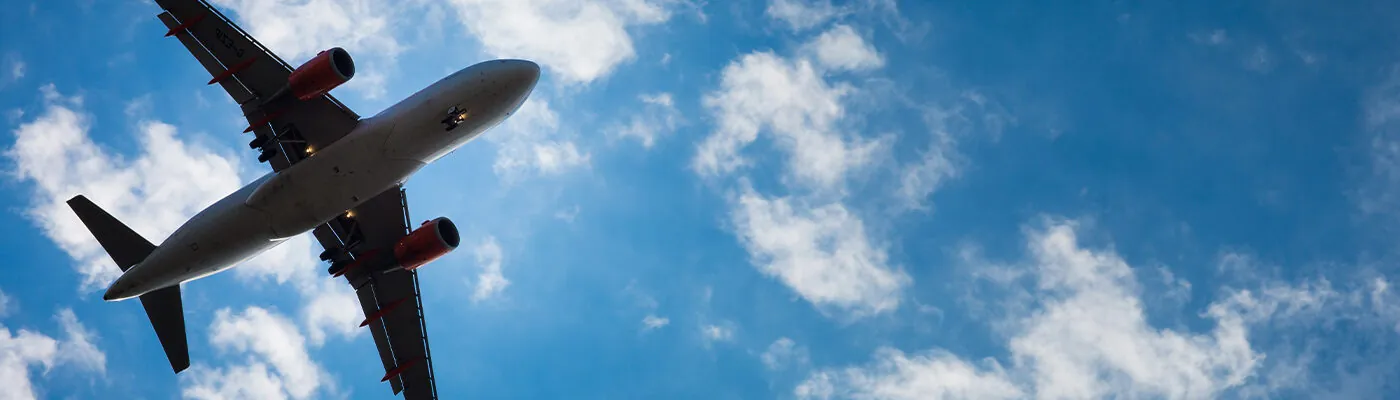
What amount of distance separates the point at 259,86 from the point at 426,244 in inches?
365

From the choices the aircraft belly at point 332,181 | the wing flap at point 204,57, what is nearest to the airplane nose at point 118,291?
the aircraft belly at point 332,181

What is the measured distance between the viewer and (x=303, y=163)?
3881cm

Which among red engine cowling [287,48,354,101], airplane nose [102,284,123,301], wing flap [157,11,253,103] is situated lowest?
airplane nose [102,284,123,301]

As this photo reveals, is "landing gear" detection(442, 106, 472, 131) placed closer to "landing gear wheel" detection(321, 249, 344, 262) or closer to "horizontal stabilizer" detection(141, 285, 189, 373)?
"landing gear wheel" detection(321, 249, 344, 262)

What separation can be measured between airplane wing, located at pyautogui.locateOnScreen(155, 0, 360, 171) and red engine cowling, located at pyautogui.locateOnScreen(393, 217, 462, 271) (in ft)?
17.2

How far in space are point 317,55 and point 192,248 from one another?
30.6ft

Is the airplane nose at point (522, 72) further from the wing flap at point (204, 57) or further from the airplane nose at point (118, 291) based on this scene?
the airplane nose at point (118, 291)

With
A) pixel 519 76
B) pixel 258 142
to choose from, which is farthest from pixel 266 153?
pixel 519 76

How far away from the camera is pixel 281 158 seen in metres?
41.2

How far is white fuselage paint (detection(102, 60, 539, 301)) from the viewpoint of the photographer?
124 ft

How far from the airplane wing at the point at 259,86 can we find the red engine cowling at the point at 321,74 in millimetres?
1654

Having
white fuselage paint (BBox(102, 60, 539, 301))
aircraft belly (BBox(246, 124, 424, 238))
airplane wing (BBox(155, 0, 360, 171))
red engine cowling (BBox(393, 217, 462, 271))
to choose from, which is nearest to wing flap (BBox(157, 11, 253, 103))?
airplane wing (BBox(155, 0, 360, 171))

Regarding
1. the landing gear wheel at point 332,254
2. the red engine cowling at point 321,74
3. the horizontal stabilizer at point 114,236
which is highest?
the red engine cowling at point 321,74

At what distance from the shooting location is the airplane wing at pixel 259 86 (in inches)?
1571
